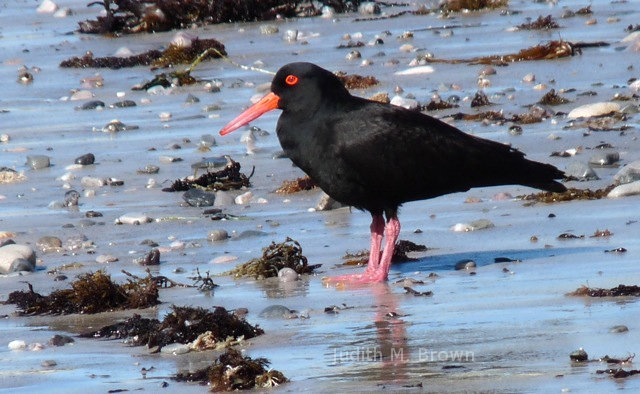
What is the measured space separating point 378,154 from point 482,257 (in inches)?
31.0

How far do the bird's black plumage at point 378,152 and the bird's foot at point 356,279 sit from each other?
0.55 metres

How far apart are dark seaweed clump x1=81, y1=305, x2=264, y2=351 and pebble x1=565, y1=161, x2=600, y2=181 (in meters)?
3.41

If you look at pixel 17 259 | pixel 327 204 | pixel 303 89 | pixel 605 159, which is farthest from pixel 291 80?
pixel 605 159

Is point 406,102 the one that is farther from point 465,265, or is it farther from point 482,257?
point 465,265

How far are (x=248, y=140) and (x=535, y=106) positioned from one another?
2354 mm

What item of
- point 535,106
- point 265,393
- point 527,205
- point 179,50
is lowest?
point 265,393

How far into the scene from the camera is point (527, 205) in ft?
24.8

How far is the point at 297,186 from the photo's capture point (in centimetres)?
859

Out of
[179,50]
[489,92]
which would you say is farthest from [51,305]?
[179,50]

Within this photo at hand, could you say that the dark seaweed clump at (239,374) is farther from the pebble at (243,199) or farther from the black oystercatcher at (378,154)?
the pebble at (243,199)

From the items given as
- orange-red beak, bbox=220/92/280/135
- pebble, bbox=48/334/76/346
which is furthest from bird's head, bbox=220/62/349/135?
pebble, bbox=48/334/76/346

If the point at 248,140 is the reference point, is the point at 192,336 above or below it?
below

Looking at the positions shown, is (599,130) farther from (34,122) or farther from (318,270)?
(34,122)

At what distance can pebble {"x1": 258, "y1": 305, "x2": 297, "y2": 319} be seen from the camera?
539 cm
